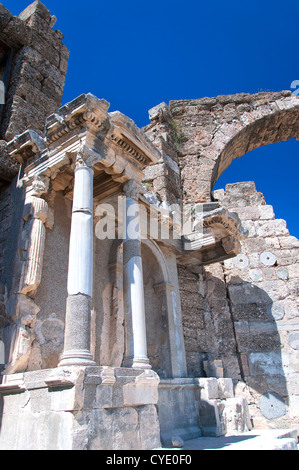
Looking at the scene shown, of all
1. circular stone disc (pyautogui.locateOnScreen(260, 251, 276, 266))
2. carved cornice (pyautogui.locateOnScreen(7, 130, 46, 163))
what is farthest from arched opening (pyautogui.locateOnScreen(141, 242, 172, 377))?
circular stone disc (pyautogui.locateOnScreen(260, 251, 276, 266))

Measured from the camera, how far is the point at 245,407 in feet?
21.1

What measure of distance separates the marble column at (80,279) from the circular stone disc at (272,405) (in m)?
5.31

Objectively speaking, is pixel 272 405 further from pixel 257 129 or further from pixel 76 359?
pixel 257 129

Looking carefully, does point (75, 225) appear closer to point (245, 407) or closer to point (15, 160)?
point (15, 160)

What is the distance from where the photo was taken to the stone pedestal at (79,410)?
3.30 metres

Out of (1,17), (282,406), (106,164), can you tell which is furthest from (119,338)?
(1,17)

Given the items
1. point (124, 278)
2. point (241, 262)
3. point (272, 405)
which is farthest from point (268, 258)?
point (124, 278)

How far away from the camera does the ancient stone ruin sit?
3.83m

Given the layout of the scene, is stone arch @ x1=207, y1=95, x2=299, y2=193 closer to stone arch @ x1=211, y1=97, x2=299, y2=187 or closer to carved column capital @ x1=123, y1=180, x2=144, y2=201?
stone arch @ x1=211, y1=97, x2=299, y2=187

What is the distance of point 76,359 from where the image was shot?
3.63 m

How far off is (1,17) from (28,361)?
6.40m

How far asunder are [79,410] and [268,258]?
6636mm

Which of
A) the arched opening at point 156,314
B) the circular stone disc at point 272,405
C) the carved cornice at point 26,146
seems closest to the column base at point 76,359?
the arched opening at point 156,314
